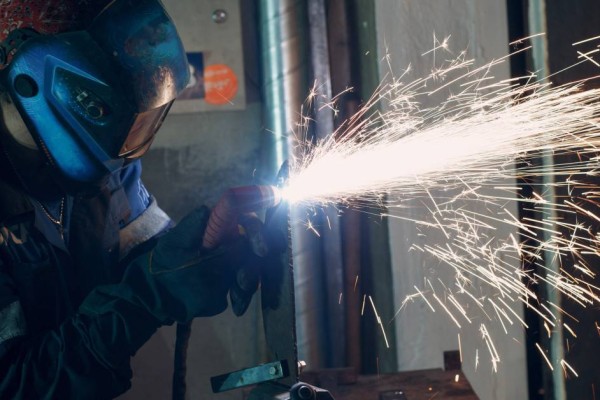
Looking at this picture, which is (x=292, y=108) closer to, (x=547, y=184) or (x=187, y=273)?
(x=547, y=184)

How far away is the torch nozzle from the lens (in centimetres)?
194

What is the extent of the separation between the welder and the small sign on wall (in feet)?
3.81

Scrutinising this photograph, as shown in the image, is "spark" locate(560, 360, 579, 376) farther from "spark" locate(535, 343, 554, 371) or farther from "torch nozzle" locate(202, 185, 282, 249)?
"torch nozzle" locate(202, 185, 282, 249)

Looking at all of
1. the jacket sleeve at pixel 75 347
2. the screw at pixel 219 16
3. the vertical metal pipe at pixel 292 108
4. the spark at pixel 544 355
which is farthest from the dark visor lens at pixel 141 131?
the spark at pixel 544 355

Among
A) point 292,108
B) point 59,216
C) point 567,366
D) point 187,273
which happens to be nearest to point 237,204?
point 187,273

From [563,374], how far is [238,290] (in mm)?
1692

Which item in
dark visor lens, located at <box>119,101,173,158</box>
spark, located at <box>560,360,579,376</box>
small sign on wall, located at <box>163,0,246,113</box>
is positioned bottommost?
spark, located at <box>560,360,579,376</box>

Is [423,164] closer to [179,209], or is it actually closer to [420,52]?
[420,52]

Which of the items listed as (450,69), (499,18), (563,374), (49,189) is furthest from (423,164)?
(49,189)

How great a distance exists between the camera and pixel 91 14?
2182mm

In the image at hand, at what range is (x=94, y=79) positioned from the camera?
2.08 meters

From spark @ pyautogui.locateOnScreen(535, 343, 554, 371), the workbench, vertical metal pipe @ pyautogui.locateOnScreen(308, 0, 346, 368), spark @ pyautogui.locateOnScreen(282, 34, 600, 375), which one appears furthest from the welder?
spark @ pyautogui.locateOnScreen(535, 343, 554, 371)

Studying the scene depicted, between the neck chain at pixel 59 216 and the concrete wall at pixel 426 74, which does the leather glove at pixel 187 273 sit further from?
the concrete wall at pixel 426 74

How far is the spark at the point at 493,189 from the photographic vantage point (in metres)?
3.00
